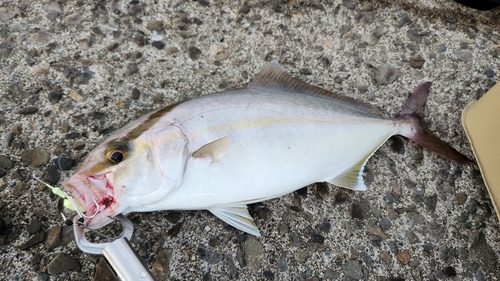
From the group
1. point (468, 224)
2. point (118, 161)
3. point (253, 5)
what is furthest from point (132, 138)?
point (468, 224)

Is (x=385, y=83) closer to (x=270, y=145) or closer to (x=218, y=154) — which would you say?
Answer: (x=270, y=145)

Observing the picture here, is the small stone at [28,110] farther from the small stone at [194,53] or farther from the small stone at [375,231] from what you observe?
the small stone at [375,231]

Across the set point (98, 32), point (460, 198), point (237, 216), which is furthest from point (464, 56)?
point (98, 32)

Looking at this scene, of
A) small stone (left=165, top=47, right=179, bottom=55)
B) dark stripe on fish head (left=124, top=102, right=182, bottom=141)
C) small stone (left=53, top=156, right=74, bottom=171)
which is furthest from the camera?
small stone (left=165, top=47, right=179, bottom=55)

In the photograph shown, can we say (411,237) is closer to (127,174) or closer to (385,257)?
(385,257)

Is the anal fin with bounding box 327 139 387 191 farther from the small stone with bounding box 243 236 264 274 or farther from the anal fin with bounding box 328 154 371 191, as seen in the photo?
the small stone with bounding box 243 236 264 274

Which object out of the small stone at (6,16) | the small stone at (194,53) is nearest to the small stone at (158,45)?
the small stone at (194,53)

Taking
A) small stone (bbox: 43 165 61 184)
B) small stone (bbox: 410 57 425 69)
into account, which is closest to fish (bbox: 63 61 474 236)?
small stone (bbox: 43 165 61 184)
